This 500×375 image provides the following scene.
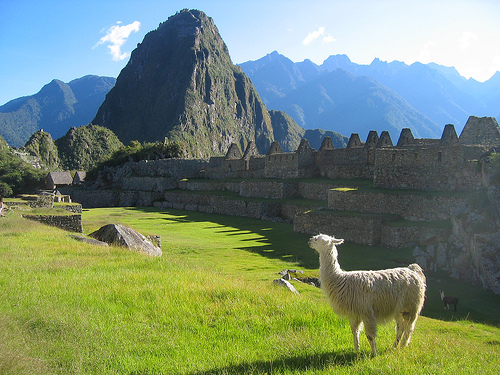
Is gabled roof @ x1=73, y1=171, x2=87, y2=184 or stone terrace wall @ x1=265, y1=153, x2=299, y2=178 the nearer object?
stone terrace wall @ x1=265, y1=153, x2=299, y2=178

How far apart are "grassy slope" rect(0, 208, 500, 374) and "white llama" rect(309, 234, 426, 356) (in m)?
0.37

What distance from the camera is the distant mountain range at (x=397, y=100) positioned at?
114938mm

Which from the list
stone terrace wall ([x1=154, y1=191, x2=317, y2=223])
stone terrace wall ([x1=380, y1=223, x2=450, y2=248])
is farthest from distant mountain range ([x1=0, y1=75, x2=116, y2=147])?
stone terrace wall ([x1=380, y1=223, x2=450, y2=248])

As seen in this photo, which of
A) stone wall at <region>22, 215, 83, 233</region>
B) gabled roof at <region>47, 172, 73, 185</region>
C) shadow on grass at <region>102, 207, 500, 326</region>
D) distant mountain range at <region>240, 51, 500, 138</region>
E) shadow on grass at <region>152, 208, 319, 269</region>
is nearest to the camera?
shadow on grass at <region>102, 207, 500, 326</region>

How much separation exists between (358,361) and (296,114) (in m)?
192

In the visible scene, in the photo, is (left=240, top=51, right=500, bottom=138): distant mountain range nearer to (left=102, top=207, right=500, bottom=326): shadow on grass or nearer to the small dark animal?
(left=102, top=207, right=500, bottom=326): shadow on grass

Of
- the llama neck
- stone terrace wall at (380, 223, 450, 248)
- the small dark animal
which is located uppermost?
the llama neck

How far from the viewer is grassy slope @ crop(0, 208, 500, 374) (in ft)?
14.2

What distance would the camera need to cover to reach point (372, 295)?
494 centimetres

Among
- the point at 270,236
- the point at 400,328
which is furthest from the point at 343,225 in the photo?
the point at 400,328

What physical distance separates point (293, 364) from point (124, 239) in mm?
9889

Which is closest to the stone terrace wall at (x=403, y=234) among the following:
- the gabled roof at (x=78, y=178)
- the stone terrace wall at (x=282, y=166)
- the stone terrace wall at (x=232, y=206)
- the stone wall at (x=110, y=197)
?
the stone terrace wall at (x=232, y=206)

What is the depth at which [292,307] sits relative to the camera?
20.8 feet

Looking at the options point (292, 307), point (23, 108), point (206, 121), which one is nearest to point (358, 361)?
point (292, 307)
